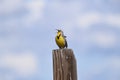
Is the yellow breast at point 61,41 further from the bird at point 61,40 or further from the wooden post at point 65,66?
the wooden post at point 65,66

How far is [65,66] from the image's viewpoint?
3.96 m

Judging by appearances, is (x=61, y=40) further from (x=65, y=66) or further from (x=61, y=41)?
(x=65, y=66)

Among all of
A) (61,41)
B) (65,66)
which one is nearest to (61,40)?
(61,41)

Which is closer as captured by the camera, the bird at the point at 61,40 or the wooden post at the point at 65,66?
the wooden post at the point at 65,66

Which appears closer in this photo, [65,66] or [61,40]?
[65,66]

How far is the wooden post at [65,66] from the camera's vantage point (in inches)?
154

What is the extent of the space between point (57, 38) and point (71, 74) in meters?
6.65

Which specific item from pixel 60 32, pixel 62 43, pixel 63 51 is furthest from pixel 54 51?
pixel 60 32

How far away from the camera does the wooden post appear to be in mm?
3914

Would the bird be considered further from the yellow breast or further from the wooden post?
the wooden post

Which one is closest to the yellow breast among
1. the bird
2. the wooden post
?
the bird

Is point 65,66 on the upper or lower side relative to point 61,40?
lower

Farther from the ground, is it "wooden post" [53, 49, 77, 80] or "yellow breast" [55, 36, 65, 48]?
"yellow breast" [55, 36, 65, 48]

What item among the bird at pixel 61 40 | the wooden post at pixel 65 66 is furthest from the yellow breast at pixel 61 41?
the wooden post at pixel 65 66
